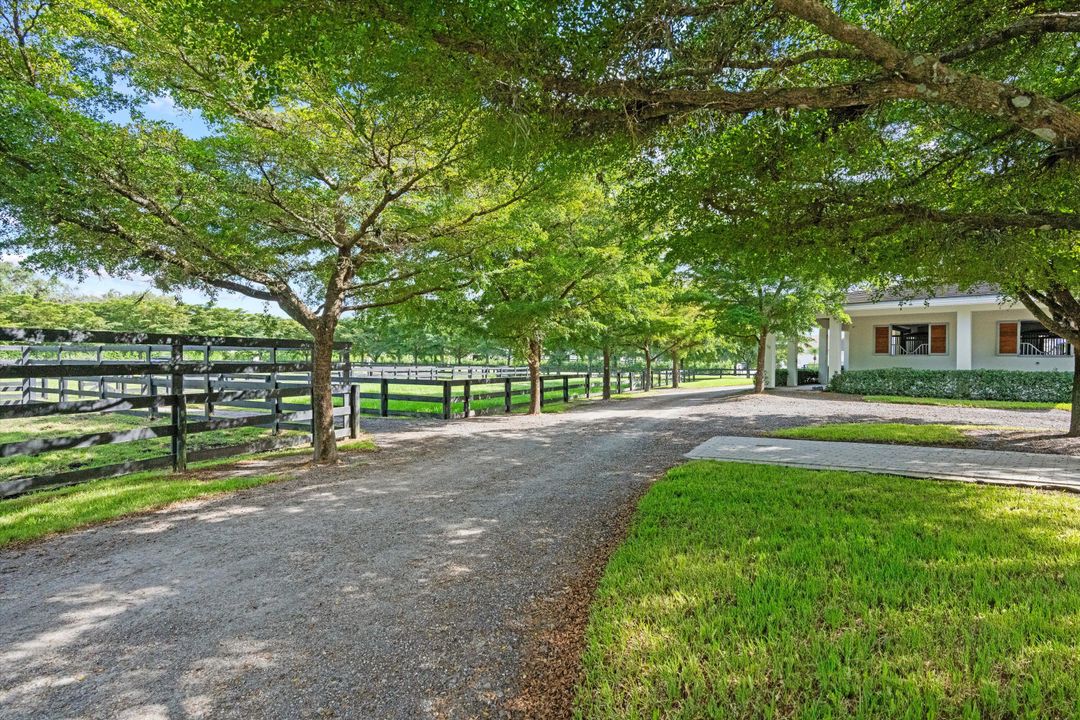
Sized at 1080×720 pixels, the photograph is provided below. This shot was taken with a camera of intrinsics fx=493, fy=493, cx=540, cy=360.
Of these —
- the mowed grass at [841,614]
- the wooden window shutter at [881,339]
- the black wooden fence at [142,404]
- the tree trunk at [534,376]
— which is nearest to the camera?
the mowed grass at [841,614]

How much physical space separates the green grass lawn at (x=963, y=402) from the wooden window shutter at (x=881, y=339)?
11.5 ft

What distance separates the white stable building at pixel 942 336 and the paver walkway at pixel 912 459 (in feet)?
32.0

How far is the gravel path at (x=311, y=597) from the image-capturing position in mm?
2381

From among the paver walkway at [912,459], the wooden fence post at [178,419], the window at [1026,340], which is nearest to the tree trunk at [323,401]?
the wooden fence post at [178,419]

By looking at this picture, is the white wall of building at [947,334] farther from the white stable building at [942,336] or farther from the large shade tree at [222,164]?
the large shade tree at [222,164]

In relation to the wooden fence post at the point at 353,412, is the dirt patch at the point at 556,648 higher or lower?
lower

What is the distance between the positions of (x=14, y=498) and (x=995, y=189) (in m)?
11.1

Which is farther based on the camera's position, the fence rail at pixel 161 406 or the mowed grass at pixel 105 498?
the fence rail at pixel 161 406

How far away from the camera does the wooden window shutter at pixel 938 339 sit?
1838 centimetres

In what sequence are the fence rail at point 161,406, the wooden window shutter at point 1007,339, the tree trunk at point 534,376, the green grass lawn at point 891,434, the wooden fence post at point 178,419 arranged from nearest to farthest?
1. the fence rail at point 161,406
2. the wooden fence post at point 178,419
3. the green grass lawn at point 891,434
4. the tree trunk at point 534,376
5. the wooden window shutter at point 1007,339

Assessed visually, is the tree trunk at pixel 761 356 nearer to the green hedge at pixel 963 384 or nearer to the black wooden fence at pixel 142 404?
the green hedge at pixel 963 384

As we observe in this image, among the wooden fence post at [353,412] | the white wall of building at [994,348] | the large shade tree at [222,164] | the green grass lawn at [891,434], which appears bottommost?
the green grass lawn at [891,434]

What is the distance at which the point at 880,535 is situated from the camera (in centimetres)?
395

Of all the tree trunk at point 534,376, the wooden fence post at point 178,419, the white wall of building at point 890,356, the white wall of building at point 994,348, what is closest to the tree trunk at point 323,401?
the wooden fence post at point 178,419
